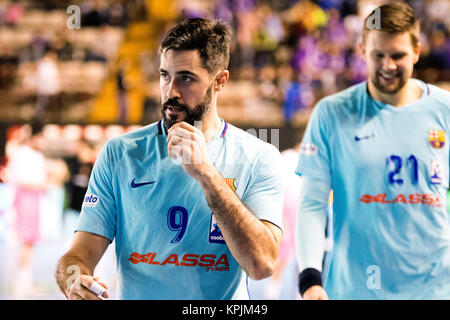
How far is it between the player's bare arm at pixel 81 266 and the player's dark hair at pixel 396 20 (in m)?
1.58

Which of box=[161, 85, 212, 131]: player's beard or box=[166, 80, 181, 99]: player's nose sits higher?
box=[166, 80, 181, 99]: player's nose

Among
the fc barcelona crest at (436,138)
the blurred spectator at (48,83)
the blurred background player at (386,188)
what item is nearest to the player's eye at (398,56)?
the blurred background player at (386,188)

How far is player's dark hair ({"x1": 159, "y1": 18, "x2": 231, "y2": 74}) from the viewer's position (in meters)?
2.19

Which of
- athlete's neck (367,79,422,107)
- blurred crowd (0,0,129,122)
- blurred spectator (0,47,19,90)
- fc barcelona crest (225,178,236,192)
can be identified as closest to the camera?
fc barcelona crest (225,178,236,192)

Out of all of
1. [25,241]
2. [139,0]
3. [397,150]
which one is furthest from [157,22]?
[397,150]

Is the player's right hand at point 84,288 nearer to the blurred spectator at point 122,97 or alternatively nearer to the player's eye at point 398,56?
the player's eye at point 398,56

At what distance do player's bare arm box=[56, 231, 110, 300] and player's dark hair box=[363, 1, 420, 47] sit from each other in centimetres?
158

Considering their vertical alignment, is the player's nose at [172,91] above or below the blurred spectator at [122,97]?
above

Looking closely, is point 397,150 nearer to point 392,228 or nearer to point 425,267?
point 392,228

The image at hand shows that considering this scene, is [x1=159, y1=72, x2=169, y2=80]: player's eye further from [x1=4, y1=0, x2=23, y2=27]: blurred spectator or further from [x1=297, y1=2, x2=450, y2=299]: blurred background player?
[x1=4, y1=0, x2=23, y2=27]: blurred spectator

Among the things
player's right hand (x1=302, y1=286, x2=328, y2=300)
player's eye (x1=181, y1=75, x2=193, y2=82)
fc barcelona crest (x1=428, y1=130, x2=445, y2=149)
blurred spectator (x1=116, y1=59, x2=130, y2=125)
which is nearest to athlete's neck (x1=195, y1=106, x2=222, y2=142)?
player's eye (x1=181, y1=75, x2=193, y2=82)

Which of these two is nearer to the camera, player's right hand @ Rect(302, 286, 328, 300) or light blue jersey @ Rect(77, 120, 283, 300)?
light blue jersey @ Rect(77, 120, 283, 300)

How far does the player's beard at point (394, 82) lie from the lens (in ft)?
9.23

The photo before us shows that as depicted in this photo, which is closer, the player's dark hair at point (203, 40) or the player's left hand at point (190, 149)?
the player's left hand at point (190, 149)
